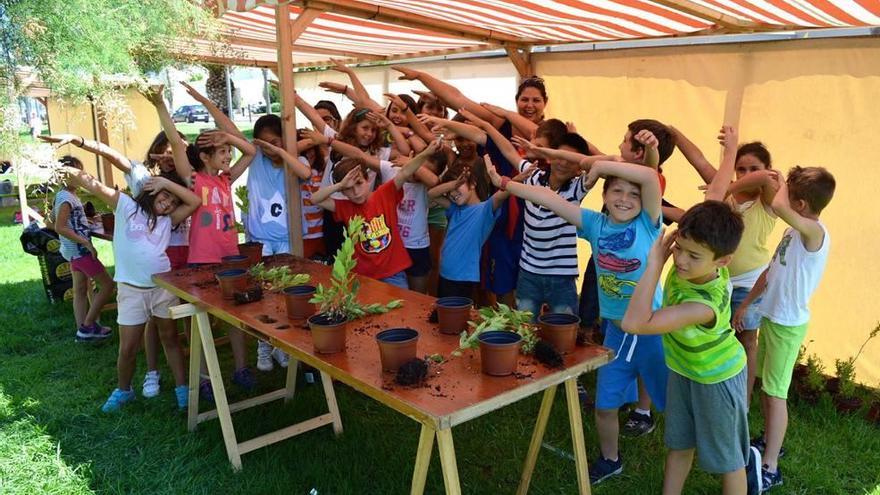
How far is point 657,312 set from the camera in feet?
7.62

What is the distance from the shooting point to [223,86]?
10.1m

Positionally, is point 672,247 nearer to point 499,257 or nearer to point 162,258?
point 499,257

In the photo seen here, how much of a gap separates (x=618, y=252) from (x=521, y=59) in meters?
3.62

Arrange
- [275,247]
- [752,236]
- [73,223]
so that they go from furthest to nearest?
1. [73,223]
2. [275,247]
3. [752,236]

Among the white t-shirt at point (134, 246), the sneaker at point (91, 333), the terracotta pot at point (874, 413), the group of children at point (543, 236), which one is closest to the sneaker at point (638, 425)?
the group of children at point (543, 236)

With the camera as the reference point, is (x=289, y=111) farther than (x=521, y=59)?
No

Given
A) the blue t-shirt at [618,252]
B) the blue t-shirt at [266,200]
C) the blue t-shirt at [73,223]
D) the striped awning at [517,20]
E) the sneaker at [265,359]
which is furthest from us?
the blue t-shirt at [73,223]

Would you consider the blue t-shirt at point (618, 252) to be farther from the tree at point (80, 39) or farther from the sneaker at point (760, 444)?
the tree at point (80, 39)

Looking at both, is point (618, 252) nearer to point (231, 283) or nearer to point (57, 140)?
point (231, 283)

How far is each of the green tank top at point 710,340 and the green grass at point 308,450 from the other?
3.10ft

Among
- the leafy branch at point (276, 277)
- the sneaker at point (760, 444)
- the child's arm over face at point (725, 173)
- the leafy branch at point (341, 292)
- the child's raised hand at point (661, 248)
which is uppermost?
the child's arm over face at point (725, 173)

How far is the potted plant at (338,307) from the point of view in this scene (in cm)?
229

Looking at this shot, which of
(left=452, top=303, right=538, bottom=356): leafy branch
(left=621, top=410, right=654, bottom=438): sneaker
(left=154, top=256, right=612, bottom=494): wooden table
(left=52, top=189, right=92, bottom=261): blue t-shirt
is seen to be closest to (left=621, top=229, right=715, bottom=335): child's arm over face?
(left=154, top=256, right=612, bottom=494): wooden table

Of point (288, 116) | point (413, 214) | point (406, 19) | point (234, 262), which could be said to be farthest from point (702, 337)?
point (406, 19)
